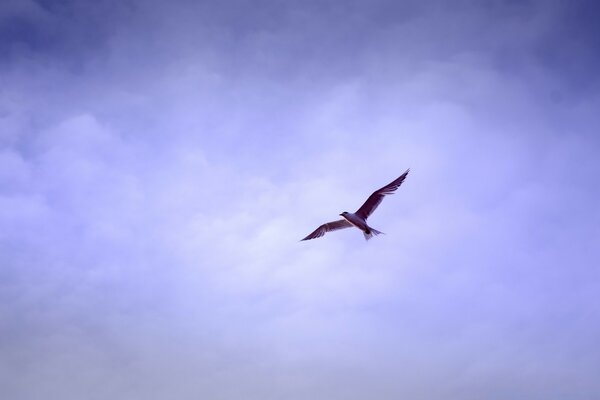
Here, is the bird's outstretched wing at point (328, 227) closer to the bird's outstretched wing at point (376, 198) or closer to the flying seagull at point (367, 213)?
the flying seagull at point (367, 213)

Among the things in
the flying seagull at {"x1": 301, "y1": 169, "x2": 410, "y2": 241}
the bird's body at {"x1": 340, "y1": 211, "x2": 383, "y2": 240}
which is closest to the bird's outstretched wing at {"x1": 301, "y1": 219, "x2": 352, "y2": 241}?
the flying seagull at {"x1": 301, "y1": 169, "x2": 410, "y2": 241}

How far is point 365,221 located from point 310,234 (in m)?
6.51

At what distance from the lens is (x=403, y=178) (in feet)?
145

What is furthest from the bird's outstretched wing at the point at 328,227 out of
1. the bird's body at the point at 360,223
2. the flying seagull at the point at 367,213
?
the bird's body at the point at 360,223

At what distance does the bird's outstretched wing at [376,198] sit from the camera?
44344 millimetres

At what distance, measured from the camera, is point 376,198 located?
1779 inches

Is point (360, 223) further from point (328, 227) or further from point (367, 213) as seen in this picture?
point (328, 227)

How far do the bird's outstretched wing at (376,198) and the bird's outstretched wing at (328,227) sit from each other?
199cm

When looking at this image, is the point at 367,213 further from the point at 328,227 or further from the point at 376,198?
the point at 328,227

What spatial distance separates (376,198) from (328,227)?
6.19 metres

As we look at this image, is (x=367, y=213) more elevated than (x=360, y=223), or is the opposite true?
(x=367, y=213)

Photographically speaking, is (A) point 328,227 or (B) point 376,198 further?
(A) point 328,227

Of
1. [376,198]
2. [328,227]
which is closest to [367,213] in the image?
[376,198]

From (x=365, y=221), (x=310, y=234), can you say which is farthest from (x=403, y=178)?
(x=310, y=234)
